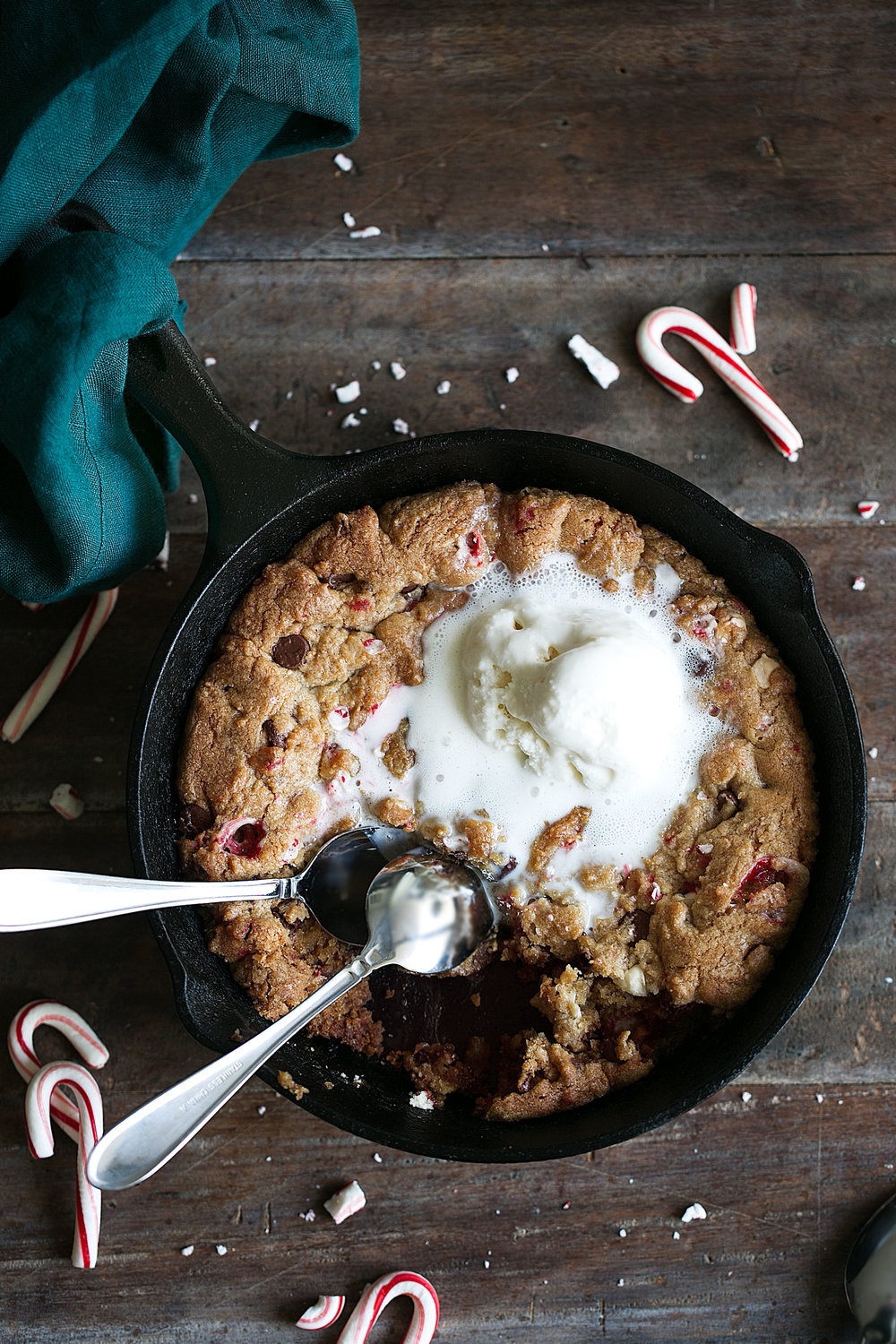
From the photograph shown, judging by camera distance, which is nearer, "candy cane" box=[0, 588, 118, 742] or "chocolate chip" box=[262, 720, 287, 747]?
"chocolate chip" box=[262, 720, 287, 747]

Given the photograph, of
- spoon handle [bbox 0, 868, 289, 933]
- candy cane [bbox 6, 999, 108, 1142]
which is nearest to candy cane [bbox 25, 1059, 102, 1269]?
candy cane [bbox 6, 999, 108, 1142]

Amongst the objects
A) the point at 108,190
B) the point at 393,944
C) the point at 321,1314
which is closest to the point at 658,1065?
the point at 393,944

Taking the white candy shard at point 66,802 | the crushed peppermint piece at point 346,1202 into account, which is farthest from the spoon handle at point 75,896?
the crushed peppermint piece at point 346,1202

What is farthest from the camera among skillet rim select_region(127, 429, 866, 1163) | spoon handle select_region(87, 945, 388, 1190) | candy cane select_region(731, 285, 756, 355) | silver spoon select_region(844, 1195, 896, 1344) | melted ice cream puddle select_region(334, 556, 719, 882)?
candy cane select_region(731, 285, 756, 355)

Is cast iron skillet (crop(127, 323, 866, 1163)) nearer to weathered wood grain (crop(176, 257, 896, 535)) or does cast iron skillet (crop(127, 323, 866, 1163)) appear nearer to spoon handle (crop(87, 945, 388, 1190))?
spoon handle (crop(87, 945, 388, 1190))

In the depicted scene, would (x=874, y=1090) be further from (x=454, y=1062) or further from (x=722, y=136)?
(x=722, y=136)

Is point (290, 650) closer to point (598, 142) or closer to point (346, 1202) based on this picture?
point (346, 1202)

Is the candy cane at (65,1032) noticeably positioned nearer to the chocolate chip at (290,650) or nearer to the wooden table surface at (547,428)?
the wooden table surface at (547,428)
